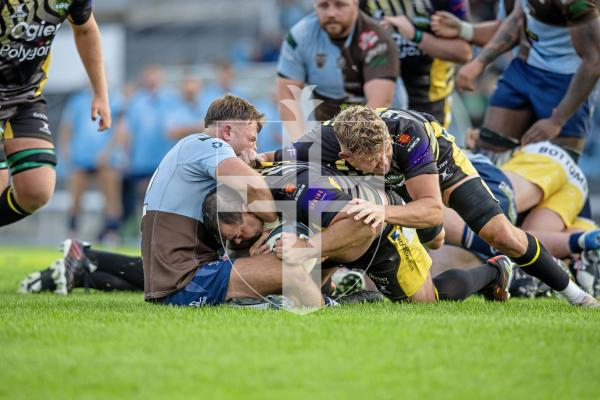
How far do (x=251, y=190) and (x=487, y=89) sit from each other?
471 inches

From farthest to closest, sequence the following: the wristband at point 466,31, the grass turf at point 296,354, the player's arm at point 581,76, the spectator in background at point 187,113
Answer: the spectator in background at point 187,113, the wristband at point 466,31, the player's arm at point 581,76, the grass turf at point 296,354

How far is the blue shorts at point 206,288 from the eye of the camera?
6172 mm

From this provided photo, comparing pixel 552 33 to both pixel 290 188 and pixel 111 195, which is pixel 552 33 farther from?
pixel 111 195

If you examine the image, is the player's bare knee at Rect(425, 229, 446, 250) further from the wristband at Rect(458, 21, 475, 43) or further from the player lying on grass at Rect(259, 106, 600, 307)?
the wristband at Rect(458, 21, 475, 43)

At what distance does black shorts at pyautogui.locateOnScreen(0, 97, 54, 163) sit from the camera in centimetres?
722

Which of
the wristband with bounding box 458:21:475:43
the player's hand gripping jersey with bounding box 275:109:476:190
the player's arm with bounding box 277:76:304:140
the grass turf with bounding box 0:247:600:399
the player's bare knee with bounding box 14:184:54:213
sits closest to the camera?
the grass turf with bounding box 0:247:600:399

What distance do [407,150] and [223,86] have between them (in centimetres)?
1179

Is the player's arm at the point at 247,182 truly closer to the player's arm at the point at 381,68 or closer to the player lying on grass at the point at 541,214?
the player lying on grass at the point at 541,214

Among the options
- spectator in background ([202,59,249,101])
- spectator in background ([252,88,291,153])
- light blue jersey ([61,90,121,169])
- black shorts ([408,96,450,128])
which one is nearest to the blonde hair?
black shorts ([408,96,450,128])

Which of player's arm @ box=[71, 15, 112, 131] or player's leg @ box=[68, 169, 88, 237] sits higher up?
player's arm @ box=[71, 15, 112, 131]

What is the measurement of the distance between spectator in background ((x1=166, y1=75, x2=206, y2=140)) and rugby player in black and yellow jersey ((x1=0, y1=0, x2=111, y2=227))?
9.94 m

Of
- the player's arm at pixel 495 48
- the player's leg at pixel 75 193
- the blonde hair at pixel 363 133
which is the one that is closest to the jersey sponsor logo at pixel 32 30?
the blonde hair at pixel 363 133

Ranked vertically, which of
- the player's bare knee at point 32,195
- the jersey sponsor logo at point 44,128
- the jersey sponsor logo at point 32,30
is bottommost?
the player's bare knee at point 32,195

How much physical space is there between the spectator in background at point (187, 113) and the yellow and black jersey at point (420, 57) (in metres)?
7.86
